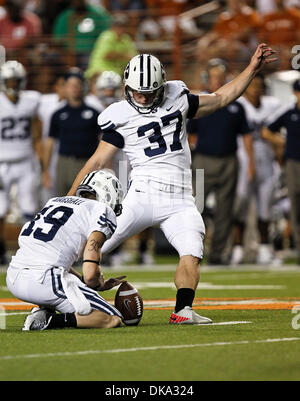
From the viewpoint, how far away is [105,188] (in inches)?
265

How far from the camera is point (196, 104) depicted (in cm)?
750

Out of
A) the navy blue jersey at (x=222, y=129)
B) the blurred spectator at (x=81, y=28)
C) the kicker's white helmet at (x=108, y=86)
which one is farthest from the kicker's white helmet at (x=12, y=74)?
the blurred spectator at (x=81, y=28)

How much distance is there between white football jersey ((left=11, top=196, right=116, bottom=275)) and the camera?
659cm

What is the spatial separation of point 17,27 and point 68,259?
36.2 ft

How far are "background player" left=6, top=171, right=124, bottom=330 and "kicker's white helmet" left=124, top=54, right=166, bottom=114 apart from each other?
817 millimetres

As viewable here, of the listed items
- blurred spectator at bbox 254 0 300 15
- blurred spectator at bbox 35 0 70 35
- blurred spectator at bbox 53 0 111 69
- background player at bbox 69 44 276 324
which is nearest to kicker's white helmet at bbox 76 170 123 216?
background player at bbox 69 44 276 324

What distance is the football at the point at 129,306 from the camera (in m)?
6.95

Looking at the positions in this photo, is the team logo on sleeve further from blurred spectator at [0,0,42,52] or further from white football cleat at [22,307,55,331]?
blurred spectator at [0,0,42,52]

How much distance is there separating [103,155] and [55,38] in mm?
9746

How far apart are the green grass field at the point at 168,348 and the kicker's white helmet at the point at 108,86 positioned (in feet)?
17.2

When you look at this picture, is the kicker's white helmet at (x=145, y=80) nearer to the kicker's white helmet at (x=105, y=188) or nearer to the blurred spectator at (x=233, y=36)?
the kicker's white helmet at (x=105, y=188)

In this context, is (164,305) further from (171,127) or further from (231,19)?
(231,19)

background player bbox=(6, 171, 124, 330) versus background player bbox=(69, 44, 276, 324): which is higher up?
background player bbox=(69, 44, 276, 324)
